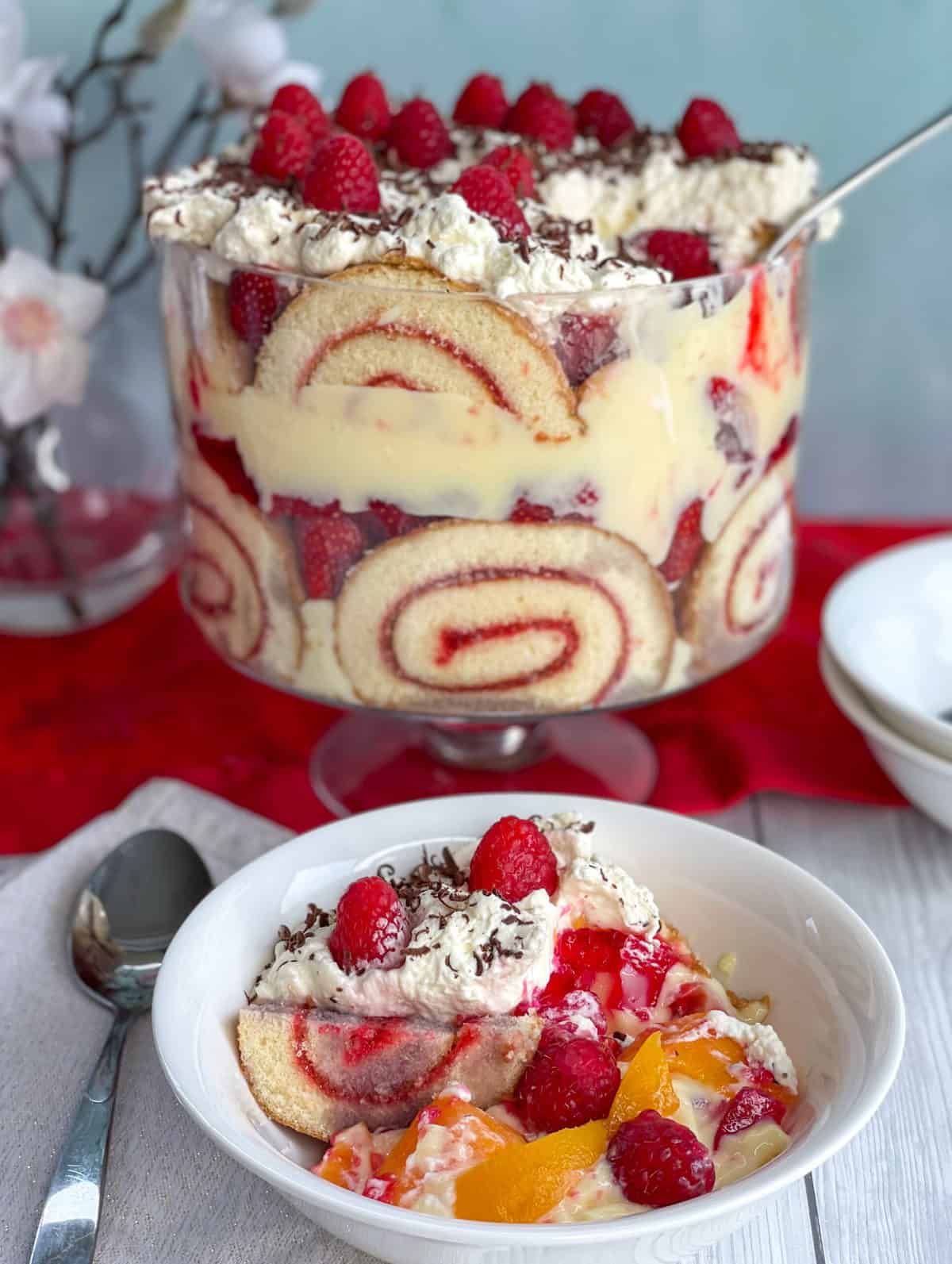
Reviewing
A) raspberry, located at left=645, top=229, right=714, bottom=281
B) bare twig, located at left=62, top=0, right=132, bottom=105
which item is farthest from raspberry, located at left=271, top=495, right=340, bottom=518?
bare twig, located at left=62, top=0, right=132, bottom=105

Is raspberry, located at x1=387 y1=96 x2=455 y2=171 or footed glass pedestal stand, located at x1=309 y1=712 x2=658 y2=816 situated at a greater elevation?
raspberry, located at x1=387 y1=96 x2=455 y2=171

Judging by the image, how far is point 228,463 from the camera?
116 centimetres

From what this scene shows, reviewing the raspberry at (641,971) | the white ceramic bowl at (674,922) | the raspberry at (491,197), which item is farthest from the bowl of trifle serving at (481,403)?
the raspberry at (641,971)

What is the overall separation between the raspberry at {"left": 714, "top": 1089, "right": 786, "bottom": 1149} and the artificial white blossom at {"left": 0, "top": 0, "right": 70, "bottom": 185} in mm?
1198

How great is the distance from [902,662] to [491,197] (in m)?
0.60

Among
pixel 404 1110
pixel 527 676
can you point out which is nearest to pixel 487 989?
pixel 404 1110

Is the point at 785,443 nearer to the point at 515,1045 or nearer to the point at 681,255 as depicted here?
the point at 681,255

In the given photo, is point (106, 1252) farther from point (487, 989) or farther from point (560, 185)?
point (560, 185)

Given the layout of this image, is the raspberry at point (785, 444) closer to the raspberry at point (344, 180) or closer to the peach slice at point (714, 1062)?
the raspberry at point (344, 180)

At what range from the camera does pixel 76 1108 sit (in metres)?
0.97

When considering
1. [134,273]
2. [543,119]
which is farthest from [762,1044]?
[134,273]

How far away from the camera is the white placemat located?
34.3 inches

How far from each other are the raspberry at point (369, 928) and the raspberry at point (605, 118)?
30.0 inches

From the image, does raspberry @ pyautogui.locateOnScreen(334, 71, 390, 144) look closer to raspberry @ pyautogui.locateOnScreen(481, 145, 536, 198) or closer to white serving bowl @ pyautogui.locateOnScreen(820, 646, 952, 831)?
raspberry @ pyautogui.locateOnScreen(481, 145, 536, 198)
